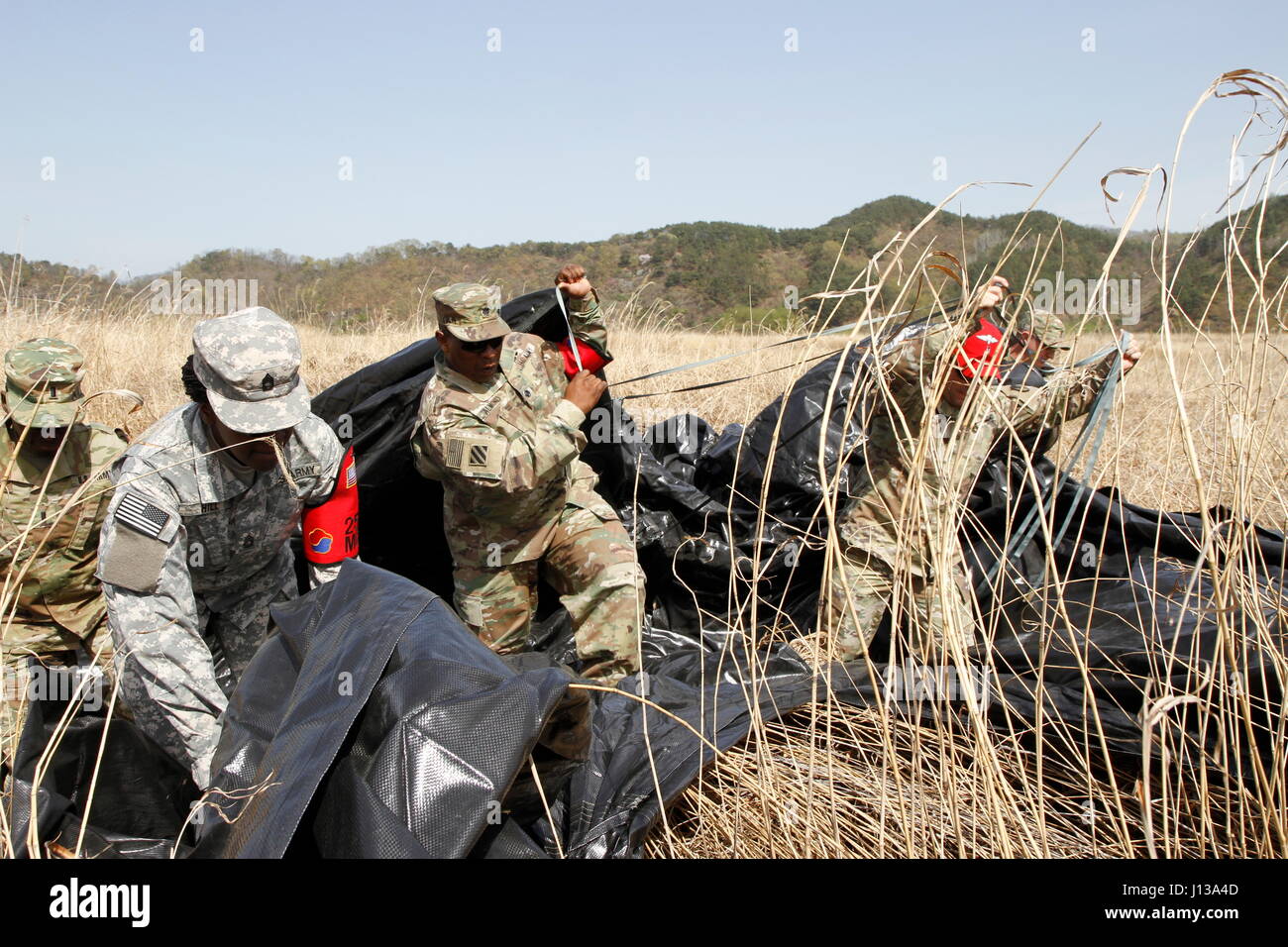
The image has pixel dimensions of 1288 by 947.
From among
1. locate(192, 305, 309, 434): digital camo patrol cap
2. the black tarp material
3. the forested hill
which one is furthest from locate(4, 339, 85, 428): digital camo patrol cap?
the forested hill

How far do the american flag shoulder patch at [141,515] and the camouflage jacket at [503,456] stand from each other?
1009 mm

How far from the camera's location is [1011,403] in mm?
3740

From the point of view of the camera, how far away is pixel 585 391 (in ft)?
10.6

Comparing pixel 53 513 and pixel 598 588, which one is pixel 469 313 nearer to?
pixel 598 588

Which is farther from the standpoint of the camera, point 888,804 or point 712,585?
point 712,585

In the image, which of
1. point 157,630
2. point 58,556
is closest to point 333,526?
point 157,630

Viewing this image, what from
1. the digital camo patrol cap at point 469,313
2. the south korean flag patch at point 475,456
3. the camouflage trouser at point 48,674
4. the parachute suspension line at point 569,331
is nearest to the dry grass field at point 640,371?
the parachute suspension line at point 569,331

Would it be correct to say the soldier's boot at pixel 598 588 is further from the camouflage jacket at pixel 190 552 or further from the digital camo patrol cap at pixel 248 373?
the digital camo patrol cap at pixel 248 373

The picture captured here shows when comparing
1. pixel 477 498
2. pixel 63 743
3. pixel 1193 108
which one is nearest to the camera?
pixel 1193 108

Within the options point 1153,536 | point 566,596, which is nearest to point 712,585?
point 566,596

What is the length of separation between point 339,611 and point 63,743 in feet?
2.76

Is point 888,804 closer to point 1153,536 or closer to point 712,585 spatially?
point 712,585

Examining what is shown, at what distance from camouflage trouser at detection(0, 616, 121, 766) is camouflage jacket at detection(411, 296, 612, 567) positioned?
1.13m

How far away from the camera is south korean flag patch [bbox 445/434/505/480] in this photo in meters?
2.99
